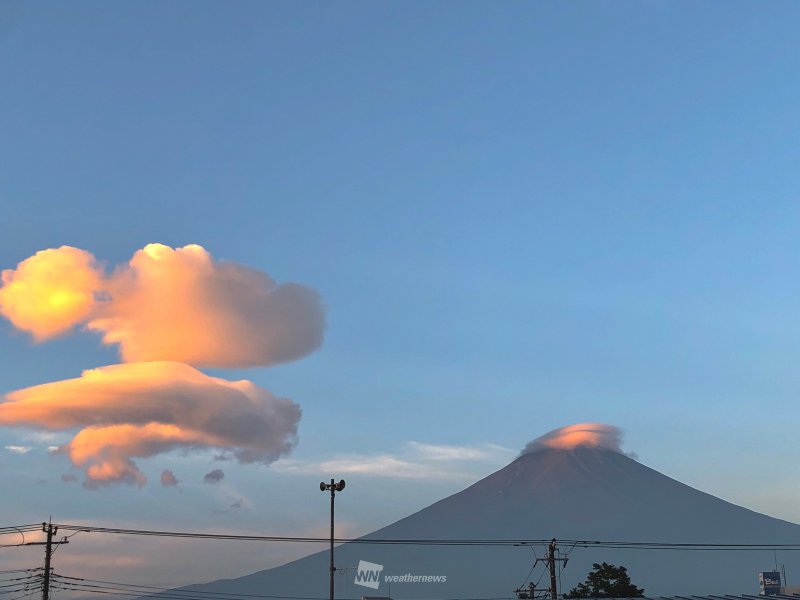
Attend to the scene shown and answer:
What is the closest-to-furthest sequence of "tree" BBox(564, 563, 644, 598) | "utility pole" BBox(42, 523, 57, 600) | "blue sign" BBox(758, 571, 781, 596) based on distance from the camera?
1. "utility pole" BBox(42, 523, 57, 600)
2. "tree" BBox(564, 563, 644, 598)
3. "blue sign" BBox(758, 571, 781, 596)

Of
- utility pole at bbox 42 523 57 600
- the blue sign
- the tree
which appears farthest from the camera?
the blue sign

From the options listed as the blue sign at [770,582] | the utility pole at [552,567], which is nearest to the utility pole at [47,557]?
the utility pole at [552,567]

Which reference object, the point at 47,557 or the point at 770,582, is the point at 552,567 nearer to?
the point at 47,557

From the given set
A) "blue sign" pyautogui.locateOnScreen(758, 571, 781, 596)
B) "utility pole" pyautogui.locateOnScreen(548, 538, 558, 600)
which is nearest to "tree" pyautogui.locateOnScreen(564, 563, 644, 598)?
"blue sign" pyautogui.locateOnScreen(758, 571, 781, 596)

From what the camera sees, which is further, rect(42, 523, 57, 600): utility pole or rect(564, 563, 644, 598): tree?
rect(564, 563, 644, 598): tree

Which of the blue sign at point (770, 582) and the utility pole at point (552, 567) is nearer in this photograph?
the utility pole at point (552, 567)

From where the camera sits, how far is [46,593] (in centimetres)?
7994

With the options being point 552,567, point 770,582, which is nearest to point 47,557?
point 552,567

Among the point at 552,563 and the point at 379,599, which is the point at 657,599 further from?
the point at 379,599

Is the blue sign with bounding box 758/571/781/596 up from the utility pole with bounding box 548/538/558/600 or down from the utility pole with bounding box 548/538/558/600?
down

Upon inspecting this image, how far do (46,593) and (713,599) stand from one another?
53.4 m

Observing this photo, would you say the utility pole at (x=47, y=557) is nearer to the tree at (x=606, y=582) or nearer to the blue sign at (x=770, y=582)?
the tree at (x=606, y=582)

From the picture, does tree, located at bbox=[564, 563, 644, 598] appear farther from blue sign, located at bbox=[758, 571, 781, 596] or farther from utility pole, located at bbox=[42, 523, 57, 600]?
utility pole, located at bbox=[42, 523, 57, 600]

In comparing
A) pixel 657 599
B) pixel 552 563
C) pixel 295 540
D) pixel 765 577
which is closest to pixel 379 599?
pixel 295 540
